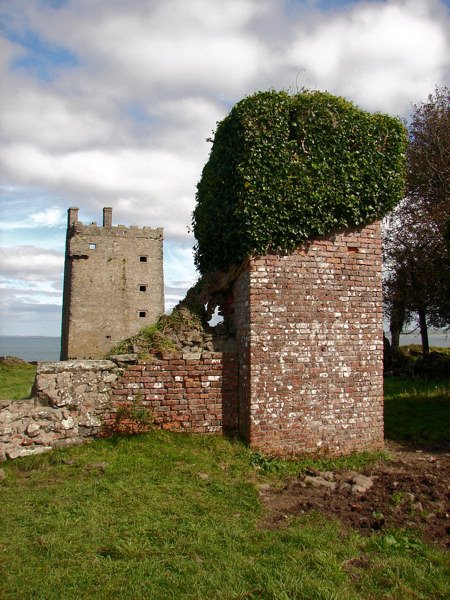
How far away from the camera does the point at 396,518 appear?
19.0 feet

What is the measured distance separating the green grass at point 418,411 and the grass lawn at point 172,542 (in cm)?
437

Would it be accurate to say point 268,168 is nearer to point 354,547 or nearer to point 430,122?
point 354,547

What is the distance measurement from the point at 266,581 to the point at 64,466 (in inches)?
158

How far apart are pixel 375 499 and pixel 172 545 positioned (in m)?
2.79

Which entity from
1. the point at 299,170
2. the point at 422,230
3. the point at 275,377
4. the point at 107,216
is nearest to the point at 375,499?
the point at 275,377

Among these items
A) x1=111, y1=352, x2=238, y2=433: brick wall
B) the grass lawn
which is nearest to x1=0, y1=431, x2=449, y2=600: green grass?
the grass lawn

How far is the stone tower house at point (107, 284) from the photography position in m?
37.5

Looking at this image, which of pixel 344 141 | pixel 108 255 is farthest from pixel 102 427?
pixel 108 255

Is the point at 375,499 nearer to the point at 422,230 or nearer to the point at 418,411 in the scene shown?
the point at 418,411

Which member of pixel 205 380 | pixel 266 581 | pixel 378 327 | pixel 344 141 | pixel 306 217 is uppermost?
pixel 344 141

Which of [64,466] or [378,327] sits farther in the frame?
[378,327]

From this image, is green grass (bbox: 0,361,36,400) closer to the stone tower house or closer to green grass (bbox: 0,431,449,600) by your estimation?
green grass (bbox: 0,431,449,600)

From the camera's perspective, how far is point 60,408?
8180 millimetres

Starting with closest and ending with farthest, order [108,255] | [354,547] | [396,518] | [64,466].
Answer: [354,547]
[396,518]
[64,466]
[108,255]
